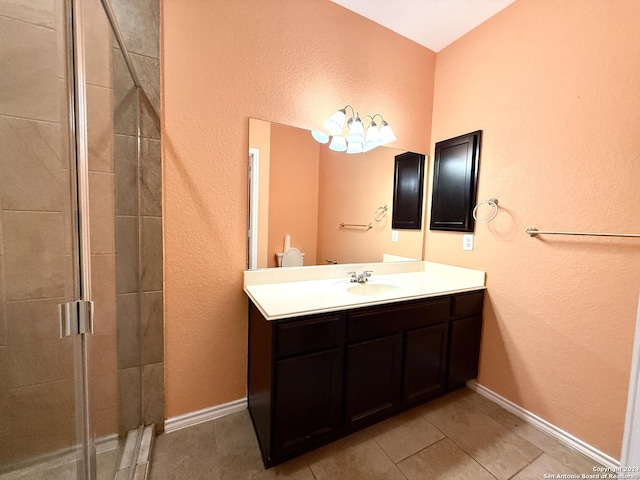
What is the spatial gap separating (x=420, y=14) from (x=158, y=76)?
176cm

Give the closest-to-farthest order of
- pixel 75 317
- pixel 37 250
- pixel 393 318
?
pixel 75 317 < pixel 37 250 < pixel 393 318

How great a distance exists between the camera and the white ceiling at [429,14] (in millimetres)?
1667

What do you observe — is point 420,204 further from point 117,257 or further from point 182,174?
point 117,257

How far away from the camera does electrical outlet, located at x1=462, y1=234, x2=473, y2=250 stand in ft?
6.15

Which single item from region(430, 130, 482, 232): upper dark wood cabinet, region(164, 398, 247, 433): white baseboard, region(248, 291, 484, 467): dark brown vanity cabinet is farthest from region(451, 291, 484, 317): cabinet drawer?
region(164, 398, 247, 433): white baseboard

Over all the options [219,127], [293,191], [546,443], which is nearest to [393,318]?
[293,191]

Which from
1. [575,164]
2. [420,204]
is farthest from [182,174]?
[575,164]

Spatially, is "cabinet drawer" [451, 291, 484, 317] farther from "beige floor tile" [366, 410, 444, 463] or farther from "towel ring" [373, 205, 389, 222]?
"towel ring" [373, 205, 389, 222]

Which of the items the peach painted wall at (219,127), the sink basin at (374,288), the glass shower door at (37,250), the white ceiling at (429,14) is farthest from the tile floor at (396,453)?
the white ceiling at (429,14)

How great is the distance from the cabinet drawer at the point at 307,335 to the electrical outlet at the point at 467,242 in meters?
1.25

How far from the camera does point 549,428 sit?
1.48 meters

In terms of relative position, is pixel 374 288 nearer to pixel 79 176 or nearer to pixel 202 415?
pixel 202 415

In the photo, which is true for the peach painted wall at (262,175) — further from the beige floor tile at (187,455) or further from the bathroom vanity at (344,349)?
the beige floor tile at (187,455)

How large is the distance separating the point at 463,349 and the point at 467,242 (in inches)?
30.1
